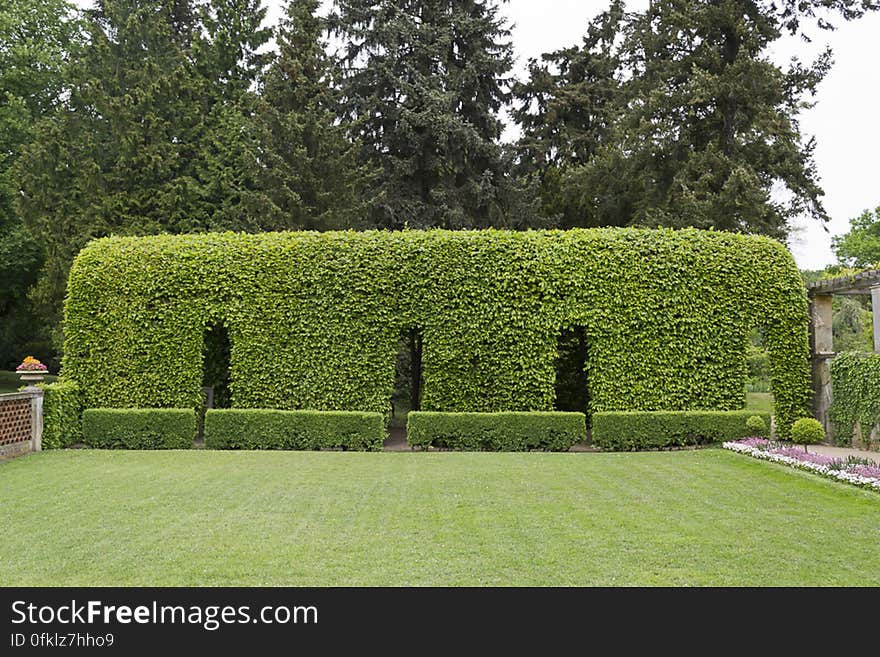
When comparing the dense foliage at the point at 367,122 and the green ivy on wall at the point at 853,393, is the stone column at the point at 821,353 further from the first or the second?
the dense foliage at the point at 367,122

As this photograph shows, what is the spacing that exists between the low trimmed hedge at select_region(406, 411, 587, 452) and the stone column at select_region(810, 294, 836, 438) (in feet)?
15.2

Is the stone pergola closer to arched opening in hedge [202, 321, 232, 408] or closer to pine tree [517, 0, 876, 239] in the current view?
pine tree [517, 0, 876, 239]

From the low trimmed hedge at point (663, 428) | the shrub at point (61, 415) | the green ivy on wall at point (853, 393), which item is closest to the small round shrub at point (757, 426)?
the low trimmed hedge at point (663, 428)

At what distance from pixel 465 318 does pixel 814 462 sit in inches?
245

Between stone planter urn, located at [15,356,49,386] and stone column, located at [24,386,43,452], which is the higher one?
stone planter urn, located at [15,356,49,386]

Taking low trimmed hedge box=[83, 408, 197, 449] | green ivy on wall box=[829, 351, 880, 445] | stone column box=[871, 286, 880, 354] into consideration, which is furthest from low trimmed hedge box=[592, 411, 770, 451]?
low trimmed hedge box=[83, 408, 197, 449]

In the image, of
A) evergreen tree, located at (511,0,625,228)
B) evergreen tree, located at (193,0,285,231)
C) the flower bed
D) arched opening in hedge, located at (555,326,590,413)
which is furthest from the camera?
evergreen tree, located at (511,0,625,228)

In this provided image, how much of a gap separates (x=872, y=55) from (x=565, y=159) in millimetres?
11032

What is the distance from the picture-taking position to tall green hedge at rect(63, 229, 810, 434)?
517 inches

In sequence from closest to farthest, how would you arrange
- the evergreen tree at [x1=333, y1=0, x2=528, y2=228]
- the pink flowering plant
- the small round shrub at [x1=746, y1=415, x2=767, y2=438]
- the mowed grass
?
the mowed grass, the small round shrub at [x1=746, y1=415, x2=767, y2=438], the pink flowering plant, the evergreen tree at [x1=333, y1=0, x2=528, y2=228]

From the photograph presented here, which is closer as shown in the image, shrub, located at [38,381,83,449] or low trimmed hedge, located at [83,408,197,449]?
shrub, located at [38,381,83,449]

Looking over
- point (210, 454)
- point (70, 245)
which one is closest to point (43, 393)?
point (210, 454)

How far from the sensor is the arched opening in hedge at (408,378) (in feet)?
57.1

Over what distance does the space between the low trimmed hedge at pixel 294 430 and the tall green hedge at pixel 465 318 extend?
A: 0.50 metres
